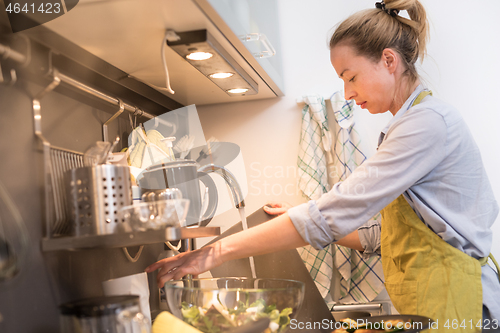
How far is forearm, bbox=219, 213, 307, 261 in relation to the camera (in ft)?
2.70

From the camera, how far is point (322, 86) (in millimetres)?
1516

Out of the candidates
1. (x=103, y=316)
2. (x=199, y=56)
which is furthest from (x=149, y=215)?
(x=199, y=56)

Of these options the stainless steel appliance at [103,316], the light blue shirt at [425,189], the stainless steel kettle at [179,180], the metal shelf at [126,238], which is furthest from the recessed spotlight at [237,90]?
the stainless steel appliance at [103,316]

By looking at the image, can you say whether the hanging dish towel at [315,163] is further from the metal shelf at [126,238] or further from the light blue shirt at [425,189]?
the metal shelf at [126,238]

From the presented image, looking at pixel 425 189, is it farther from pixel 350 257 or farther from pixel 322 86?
pixel 322 86

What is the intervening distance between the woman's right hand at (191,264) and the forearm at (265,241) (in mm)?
16

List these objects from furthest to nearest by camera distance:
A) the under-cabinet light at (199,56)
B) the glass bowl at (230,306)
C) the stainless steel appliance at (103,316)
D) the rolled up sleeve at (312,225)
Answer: the under-cabinet light at (199,56), the rolled up sleeve at (312,225), the glass bowl at (230,306), the stainless steel appliance at (103,316)

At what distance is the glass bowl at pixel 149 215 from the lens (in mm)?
647

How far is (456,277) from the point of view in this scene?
87 cm

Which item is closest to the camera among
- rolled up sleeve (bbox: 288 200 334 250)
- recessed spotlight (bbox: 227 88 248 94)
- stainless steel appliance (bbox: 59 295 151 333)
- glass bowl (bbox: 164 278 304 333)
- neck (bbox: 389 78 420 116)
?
stainless steel appliance (bbox: 59 295 151 333)

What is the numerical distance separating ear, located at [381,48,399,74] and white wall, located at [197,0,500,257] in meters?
0.49

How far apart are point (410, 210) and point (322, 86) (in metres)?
0.70

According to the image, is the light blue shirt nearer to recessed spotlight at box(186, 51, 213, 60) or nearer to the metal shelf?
the metal shelf

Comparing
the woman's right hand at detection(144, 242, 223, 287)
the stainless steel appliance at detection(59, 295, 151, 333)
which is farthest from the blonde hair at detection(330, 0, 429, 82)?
the stainless steel appliance at detection(59, 295, 151, 333)
